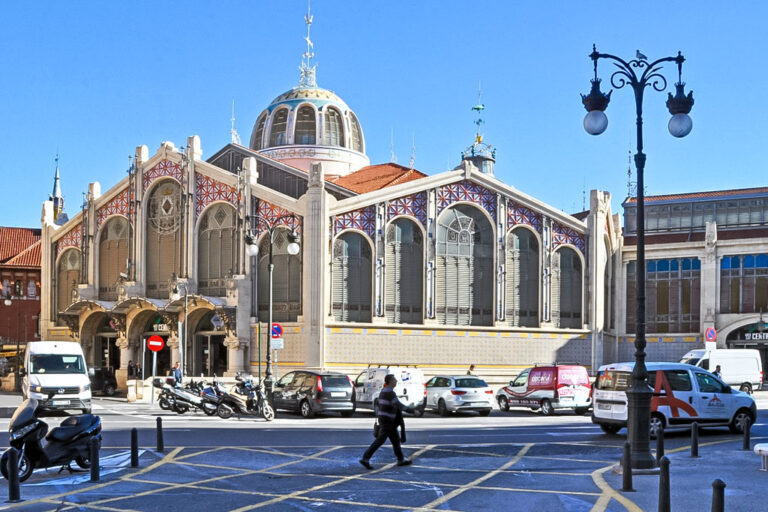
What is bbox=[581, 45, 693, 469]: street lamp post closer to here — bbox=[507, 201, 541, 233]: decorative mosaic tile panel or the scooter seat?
the scooter seat

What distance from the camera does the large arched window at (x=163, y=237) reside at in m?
49.6

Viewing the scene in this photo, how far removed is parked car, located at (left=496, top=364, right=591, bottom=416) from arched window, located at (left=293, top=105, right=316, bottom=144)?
2899cm

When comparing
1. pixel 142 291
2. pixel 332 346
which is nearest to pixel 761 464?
pixel 332 346

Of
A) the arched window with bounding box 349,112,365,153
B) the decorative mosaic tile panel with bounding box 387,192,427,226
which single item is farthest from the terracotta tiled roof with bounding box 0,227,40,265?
the decorative mosaic tile panel with bounding box 387,192,427,226

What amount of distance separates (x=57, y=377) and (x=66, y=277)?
84.1 ft

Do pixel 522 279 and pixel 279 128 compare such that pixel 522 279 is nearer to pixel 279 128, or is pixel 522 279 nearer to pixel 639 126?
pixel 279 128

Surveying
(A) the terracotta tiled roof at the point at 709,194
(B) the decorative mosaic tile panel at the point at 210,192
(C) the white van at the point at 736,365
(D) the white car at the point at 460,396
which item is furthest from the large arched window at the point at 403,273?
(A) the terracotta tiled roof at the point at 709,194

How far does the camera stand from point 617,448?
19.7m

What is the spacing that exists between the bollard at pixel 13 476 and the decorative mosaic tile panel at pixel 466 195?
35877mm

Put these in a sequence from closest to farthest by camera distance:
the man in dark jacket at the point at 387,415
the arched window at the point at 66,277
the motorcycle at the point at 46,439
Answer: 1. the motorcycle at the point at 46,439
2. the man in dark jacket at the point at 387,415
3. the arched window at the point at 66,277

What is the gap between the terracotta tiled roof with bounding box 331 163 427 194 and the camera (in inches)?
1986

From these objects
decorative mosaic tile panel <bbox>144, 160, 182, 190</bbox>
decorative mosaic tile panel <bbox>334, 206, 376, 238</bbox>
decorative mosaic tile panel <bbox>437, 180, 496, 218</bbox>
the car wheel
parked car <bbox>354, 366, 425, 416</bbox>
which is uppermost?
decorative mosaic tile panel <bbox>144, 160, 182, 190</bbox>

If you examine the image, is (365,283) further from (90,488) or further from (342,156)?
(90,488)

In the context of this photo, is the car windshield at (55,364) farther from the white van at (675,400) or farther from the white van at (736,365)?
the white van at (736,365)
